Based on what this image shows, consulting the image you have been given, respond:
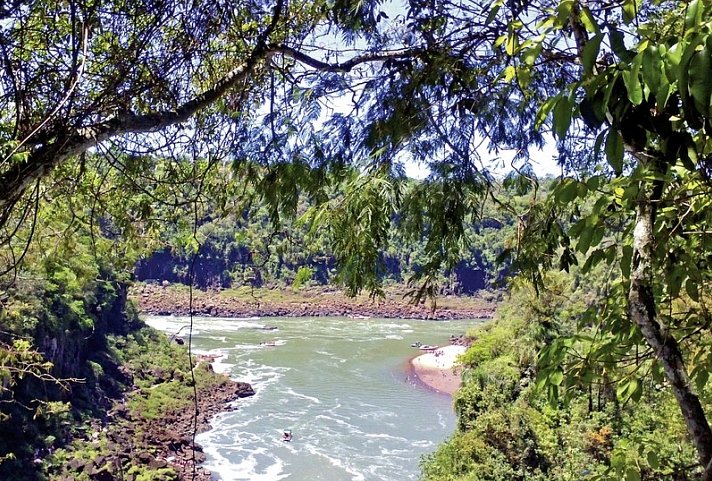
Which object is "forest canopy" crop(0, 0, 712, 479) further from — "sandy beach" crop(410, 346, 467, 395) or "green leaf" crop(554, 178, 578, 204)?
"sandy beach" crop(410, 346, 467, 395)

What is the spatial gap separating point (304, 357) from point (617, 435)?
15484mm

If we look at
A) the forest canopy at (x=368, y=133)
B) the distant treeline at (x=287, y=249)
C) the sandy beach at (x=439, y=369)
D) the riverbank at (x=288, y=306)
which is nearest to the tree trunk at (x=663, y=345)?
the forest canopy at (x=368, y=133)

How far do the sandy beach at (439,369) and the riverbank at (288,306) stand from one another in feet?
33.1

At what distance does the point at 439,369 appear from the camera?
2058cm

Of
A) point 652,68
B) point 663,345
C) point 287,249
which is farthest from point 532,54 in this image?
point 287,249

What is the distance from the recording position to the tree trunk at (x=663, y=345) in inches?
40.3

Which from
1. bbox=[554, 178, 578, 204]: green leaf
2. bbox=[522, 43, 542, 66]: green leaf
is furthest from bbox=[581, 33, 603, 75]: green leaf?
bbox=[554, 178, 578, 204]: green leaf

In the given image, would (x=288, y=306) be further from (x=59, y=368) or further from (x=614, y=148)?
(x=614, y=148)

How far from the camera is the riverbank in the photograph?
116 feet

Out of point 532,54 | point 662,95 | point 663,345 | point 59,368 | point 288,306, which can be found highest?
point 532,54

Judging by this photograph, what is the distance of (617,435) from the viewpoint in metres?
7.38

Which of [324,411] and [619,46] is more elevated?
[619,46]

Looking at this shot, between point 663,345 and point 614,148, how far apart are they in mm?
473

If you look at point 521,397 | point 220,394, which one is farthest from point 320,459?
point 220,394
